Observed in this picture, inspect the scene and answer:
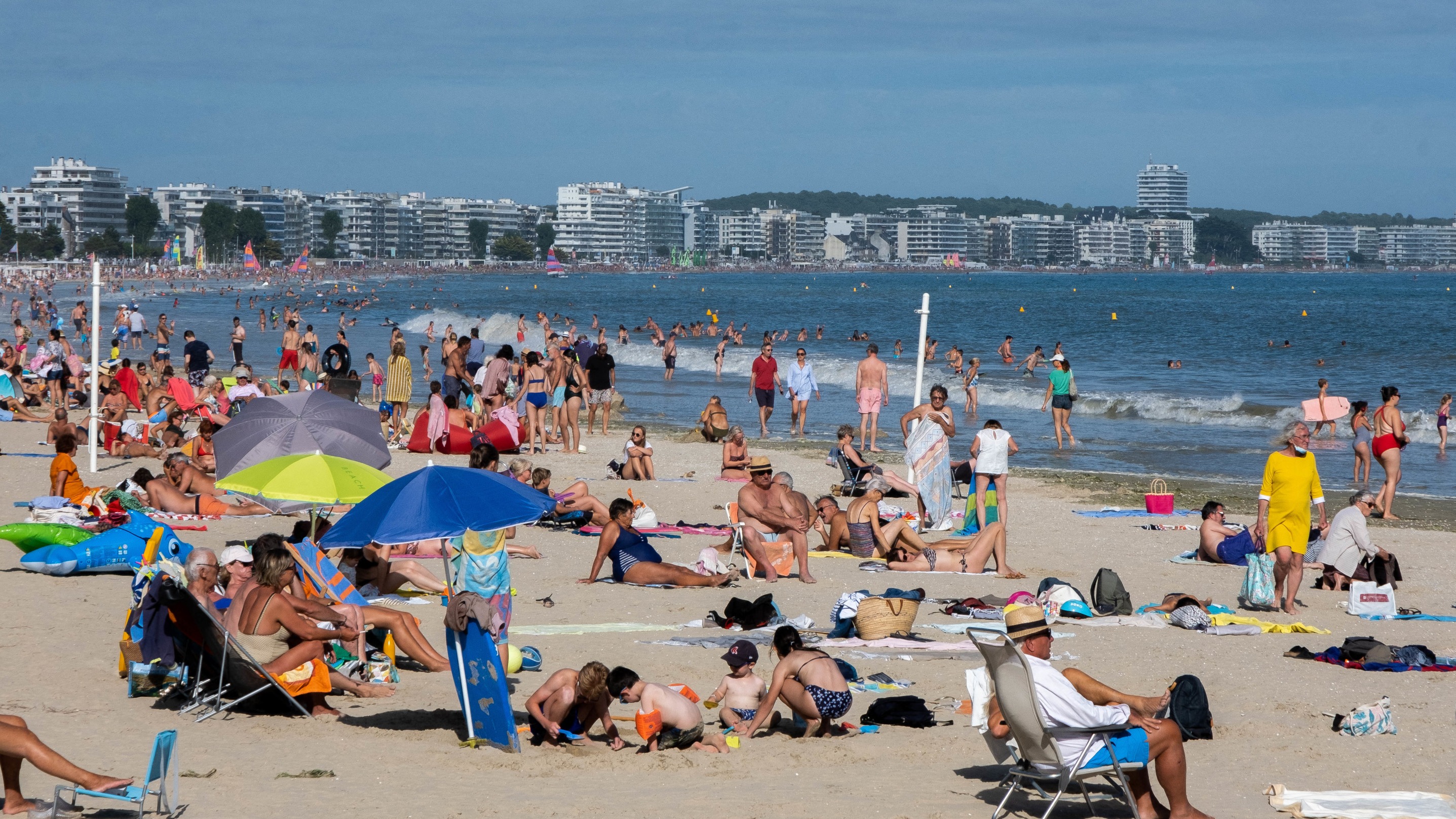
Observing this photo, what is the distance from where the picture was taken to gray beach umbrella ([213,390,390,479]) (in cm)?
902

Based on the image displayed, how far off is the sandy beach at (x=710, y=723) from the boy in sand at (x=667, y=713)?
0.11 meters

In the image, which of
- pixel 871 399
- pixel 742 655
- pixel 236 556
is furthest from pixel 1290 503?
pixel 871 399

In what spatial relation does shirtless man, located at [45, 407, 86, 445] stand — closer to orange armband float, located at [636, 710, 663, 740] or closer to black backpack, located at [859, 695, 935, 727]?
orange armband float, located at [636, 710, 663, 740]

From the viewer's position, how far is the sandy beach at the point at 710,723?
5277 millimetres

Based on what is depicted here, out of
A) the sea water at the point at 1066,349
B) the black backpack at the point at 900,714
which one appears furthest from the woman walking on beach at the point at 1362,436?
the black backpack at the point at 900,714

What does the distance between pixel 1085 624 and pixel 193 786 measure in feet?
17.3

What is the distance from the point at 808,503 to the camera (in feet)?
33.1

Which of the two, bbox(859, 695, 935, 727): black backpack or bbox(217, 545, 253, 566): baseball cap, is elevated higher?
bbox(217, 545, 253, 566): baseball cap

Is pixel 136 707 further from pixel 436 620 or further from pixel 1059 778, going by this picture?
pixel 1059 778

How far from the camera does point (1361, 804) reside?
17.0ft

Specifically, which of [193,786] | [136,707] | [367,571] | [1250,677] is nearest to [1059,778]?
[1250,677]

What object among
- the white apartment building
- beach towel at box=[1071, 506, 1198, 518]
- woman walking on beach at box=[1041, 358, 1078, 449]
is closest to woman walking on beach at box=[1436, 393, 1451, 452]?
woman walking on beach at box=[1041, 358, 1078, 449]

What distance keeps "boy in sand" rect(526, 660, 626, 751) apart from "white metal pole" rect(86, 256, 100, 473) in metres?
6.60

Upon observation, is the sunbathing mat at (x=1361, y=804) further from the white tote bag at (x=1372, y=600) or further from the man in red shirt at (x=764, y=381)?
the man in red shirt at (x=764, y=381)
